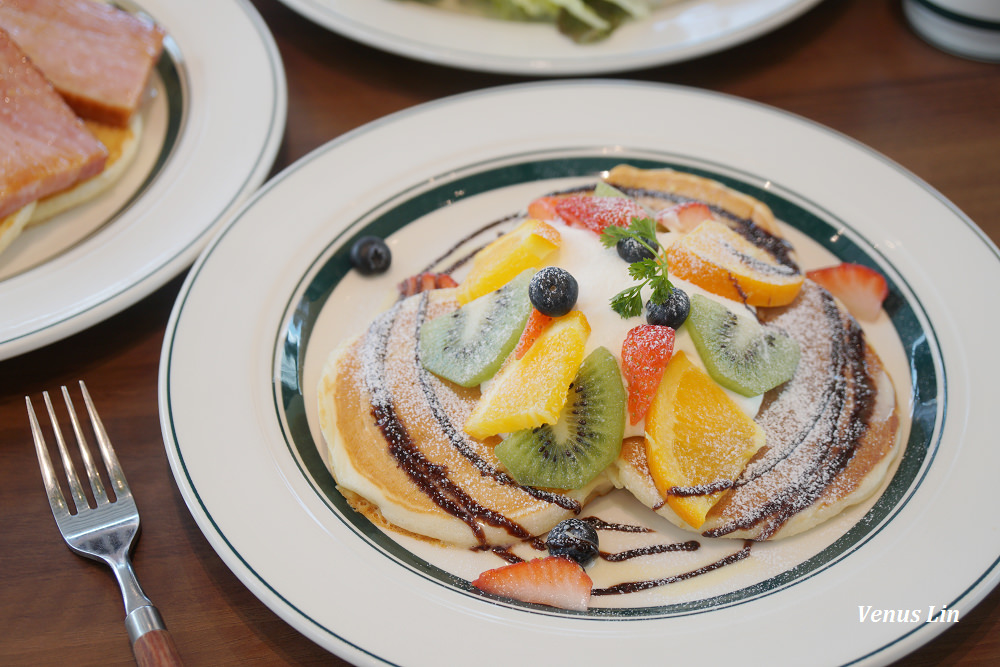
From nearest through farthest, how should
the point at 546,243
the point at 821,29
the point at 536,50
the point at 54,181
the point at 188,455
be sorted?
the point at 188,455, the point at 546,243, the point at 54,181, the point at 536,50, the point at 821,29

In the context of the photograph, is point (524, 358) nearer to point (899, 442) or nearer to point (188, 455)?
point (188, 455)

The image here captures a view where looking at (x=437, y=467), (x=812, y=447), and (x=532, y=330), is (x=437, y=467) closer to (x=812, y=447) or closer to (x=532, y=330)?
(x=532, y=330)

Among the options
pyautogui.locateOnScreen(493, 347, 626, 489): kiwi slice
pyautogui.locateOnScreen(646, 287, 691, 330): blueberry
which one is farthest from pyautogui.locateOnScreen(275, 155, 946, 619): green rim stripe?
pyautogui.locateOnScreen(646, 287, 691, 330): blueberry

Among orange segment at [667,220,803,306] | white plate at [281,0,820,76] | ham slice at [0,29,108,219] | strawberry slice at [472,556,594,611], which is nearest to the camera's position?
strawberry slice at [472,556,594,611]

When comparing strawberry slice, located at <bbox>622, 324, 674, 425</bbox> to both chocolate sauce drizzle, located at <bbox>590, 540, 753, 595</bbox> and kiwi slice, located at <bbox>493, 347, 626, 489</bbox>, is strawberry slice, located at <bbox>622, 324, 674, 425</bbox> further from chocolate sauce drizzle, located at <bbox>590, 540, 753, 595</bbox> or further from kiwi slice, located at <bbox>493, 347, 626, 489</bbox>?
chocolate sauce drizzle, located at <bbox>590, 540, 753, 595</bbox>

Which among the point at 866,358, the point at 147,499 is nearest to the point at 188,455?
the point at 147,499
